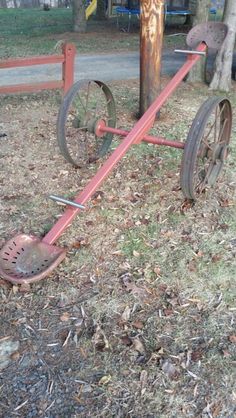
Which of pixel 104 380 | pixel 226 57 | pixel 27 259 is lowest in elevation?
pixel 104 380

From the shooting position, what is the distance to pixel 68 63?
607 centimetres

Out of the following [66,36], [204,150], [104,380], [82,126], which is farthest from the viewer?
[66,36]

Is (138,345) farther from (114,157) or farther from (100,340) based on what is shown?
(114,157)

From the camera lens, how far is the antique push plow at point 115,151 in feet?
11.0

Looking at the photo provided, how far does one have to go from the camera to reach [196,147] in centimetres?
347

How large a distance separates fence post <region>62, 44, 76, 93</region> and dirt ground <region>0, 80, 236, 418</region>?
165cm

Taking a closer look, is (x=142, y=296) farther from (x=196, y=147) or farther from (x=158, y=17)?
(x=158, y=17)

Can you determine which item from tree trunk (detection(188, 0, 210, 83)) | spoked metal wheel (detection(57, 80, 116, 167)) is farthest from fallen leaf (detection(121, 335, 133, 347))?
tree trunk (detection(188, 0, 210, 83))

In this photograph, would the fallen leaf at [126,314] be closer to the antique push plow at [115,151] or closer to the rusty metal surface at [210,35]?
the antique push plow at [115,151]

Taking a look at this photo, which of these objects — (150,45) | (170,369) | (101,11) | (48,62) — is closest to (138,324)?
(170,369)

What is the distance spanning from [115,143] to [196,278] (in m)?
2.71

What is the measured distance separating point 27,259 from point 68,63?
3.70m

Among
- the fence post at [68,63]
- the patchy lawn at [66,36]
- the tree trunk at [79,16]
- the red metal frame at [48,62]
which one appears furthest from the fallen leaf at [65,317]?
the tree trunk at [79,16]

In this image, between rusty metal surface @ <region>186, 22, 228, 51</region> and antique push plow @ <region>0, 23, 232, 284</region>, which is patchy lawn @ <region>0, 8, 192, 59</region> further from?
rusty metal surface @ <region>186, 22, 228, 51</region>
